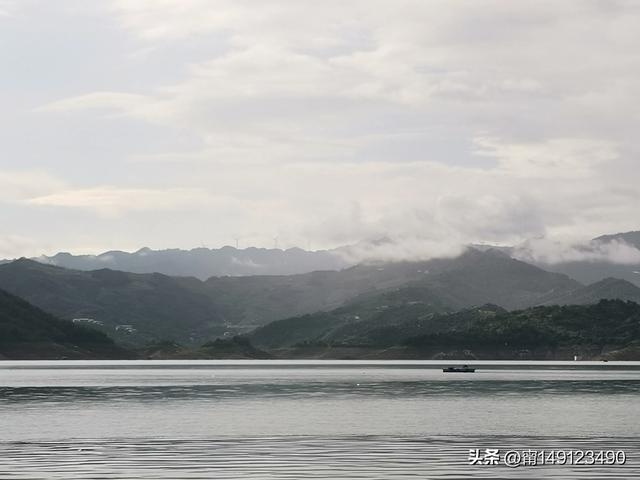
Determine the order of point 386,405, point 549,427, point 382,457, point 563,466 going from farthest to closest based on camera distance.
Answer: point 386,405, point 549,427, point 382,457, point 563,466

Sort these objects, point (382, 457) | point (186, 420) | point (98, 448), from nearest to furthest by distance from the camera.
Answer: point (382, 457)
point (98, 448)
point (186, 420)

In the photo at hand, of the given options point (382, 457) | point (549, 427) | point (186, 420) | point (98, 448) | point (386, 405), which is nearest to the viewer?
point (382, 457)

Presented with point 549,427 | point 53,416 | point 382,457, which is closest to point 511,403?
point 549,427

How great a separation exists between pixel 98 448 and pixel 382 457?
2962 centimetres

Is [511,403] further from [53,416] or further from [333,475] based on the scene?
[333,475]

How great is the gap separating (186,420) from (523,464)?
221 ft

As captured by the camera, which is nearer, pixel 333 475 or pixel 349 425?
pixel 333 475

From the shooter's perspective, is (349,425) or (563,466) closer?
(563,466)

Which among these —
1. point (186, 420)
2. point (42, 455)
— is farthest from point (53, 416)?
point (42, 455)

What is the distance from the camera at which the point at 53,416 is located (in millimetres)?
152875

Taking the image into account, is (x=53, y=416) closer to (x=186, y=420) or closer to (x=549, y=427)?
(x=186, y=420)

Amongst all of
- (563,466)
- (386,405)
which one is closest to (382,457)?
(563,466)

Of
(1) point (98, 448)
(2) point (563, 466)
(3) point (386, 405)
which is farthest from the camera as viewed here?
(3) point (386, 405)

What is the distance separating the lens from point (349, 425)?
5266 inches
